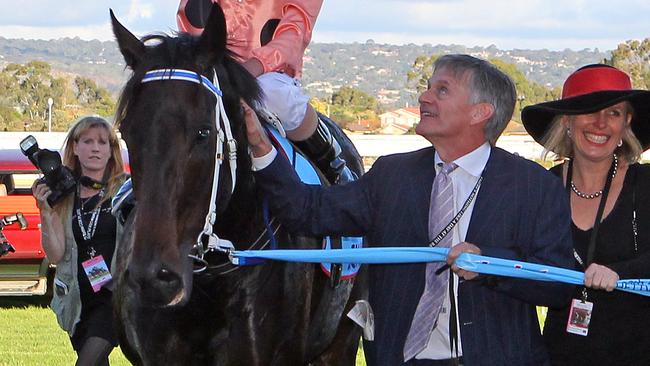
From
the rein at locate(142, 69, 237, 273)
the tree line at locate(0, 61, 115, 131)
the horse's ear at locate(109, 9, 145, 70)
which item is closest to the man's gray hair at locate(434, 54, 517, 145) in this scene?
the rein at locate(142, 69, 237, 273)

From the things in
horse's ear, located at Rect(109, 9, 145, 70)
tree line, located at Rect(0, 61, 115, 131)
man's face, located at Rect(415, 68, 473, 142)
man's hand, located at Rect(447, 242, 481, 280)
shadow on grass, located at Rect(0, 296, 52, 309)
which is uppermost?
horse's ear, located at Rect(109, 9, 145, 70)

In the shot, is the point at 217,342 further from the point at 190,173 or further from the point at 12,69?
the point at 12,69

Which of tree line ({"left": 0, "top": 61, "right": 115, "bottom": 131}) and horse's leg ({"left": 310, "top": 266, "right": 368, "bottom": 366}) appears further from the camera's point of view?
tree line ({"left": 0, "top": 61, "right": 115, "bottom": 131})

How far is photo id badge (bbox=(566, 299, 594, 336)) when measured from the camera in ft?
13.5

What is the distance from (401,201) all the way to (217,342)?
97 centimetres

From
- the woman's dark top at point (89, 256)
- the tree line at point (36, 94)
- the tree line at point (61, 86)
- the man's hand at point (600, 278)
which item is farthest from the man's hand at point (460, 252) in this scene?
the tree line at point (36, 94)

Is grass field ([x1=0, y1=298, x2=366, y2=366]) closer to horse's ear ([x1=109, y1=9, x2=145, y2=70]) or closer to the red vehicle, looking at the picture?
the red vehicle

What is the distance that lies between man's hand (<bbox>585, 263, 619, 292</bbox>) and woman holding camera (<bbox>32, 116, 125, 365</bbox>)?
3.17m

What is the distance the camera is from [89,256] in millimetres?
6176

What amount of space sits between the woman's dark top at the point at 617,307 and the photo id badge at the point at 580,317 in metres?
0.04

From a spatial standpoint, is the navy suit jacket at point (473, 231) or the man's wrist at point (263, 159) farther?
the man's wrist at point (263, 159)

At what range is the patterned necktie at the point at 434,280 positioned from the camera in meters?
3.85

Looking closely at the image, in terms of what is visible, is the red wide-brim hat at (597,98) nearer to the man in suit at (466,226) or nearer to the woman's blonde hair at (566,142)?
the woman's blonde hair at (566,142)

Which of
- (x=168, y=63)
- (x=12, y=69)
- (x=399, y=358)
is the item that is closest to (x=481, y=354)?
(x=399, y=358)
